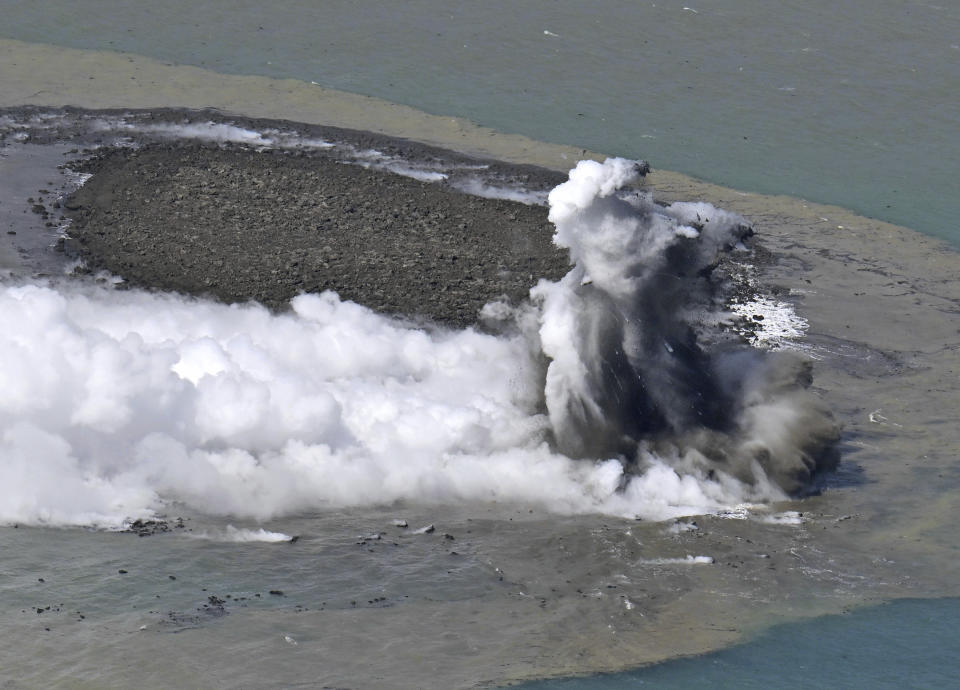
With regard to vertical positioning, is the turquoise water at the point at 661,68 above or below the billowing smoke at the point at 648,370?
above

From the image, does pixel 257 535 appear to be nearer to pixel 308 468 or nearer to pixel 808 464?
pixel 308 468

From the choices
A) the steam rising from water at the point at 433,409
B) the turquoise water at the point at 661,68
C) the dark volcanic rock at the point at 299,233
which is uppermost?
the turquoise water at the point at 661,68

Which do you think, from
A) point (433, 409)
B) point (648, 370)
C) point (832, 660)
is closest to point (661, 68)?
point (648, 370)

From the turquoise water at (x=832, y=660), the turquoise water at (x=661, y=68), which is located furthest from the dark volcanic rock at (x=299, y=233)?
the turquoise water at (x=832, y=660)

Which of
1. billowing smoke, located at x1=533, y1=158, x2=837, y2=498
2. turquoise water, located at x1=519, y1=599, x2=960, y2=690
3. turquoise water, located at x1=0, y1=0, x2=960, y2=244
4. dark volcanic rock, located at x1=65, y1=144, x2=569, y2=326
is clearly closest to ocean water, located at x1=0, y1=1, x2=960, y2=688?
turquoise water, located at x1=519, y1=599, x2=960, y2=690

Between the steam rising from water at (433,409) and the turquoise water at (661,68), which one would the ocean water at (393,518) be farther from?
the turquoise water at (661,68)
